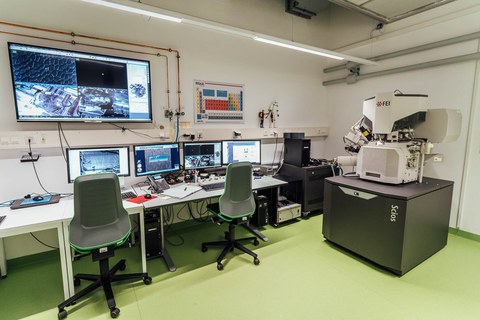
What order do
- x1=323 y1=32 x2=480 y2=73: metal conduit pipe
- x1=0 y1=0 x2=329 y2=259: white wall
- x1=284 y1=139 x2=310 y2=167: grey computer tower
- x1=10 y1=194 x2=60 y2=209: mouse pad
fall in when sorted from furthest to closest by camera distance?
x1=284 y1=139 x2=310 y2=167: grey computer tower, x1=323 y1=32 x2=480 y2=73: metal conduit pipe, x1=0 y1=0 x2=329 y2=259: white wall, x1=10 y1=194 x2=60 y2=209: mouse pad

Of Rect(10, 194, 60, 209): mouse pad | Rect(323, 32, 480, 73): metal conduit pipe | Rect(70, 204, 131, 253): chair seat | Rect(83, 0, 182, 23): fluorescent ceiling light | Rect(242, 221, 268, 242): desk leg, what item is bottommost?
Rect(242, 221, 268, 242): desk leg

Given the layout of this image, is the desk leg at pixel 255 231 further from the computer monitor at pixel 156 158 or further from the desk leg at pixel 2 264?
the desk leg at pixel 2 264

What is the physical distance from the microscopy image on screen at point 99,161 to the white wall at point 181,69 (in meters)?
0.33

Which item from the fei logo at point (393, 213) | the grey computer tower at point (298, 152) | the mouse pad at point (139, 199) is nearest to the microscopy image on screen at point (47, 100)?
the mouse pad at point (139, 199)

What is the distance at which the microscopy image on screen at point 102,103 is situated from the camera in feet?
7.97

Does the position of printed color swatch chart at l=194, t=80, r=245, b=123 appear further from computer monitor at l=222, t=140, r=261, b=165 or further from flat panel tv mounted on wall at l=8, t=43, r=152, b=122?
flat panel tv mounted on wall at l=8, t=43, r=152, b=122

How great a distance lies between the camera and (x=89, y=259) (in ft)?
8.21

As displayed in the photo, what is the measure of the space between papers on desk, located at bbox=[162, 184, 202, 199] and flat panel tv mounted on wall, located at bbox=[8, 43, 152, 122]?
2.90ft

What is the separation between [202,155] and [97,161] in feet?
3.67

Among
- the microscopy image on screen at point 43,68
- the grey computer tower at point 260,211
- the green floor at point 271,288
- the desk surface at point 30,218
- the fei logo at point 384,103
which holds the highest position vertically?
the microscopy image on screen at point 43,68

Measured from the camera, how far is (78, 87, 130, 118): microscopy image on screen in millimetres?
2430

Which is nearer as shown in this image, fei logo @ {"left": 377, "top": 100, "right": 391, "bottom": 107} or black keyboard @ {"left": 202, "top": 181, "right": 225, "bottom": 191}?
fei logo @ {"left": 377, "top": 100, "right": 391, "bottom": 107}

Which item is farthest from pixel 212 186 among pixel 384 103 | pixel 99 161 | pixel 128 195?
pixel 384 103

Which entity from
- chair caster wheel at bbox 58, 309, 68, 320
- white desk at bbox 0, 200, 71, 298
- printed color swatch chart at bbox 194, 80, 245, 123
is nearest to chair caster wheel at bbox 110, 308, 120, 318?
chair caster wheel at bbox 58, 309, 68, 320
